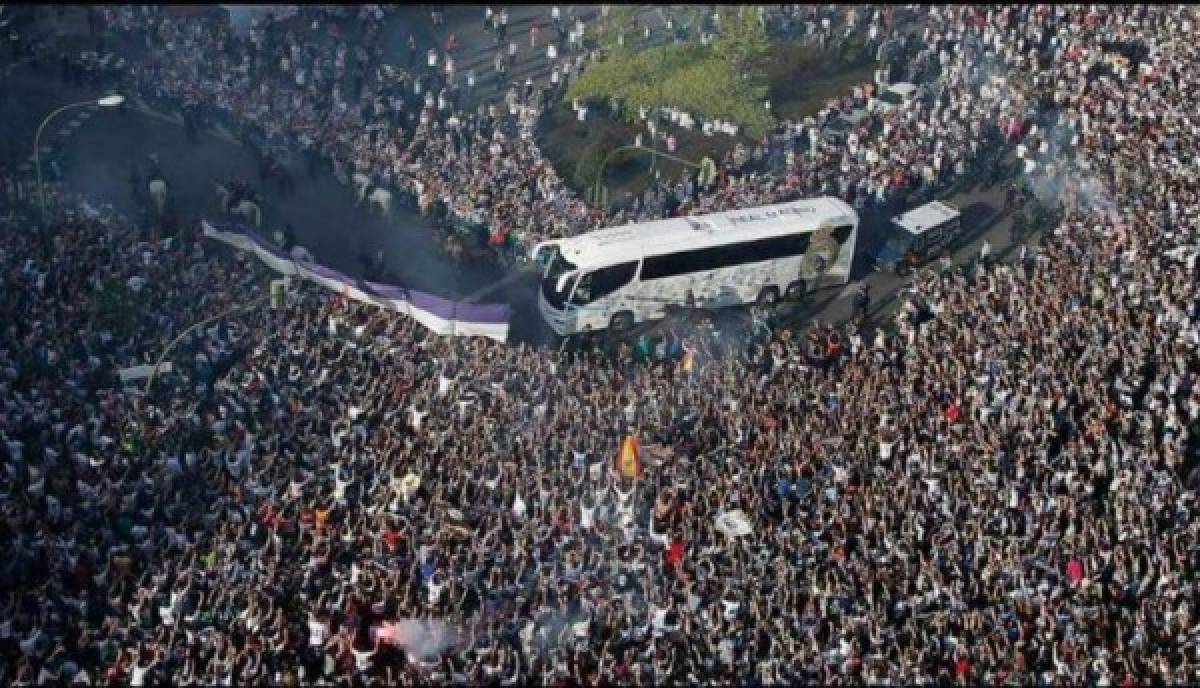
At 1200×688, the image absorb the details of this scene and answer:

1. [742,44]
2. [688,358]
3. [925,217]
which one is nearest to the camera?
[688,358]

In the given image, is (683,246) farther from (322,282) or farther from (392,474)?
(392,474)

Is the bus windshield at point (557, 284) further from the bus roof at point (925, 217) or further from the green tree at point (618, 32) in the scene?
the green tree at point (618, 32)

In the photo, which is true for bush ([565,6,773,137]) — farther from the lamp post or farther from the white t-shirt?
the white t-shirt

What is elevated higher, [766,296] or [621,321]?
[621,321]

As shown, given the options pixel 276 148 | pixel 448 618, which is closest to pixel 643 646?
pixel 448 618

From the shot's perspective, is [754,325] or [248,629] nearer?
[248,629]

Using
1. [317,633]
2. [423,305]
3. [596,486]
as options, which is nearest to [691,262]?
[423,305]

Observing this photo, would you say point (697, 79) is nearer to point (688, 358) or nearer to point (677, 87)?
point (677, 87)

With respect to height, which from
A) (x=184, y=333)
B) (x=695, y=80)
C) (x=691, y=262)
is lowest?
(x=695, y=80)
